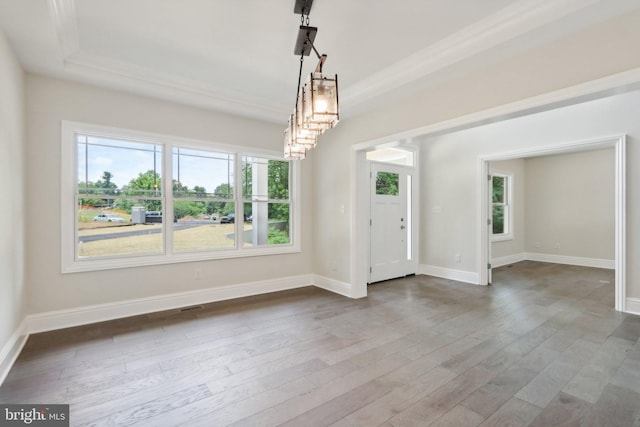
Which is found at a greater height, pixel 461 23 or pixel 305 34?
pixel 461 23

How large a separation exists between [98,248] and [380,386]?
3.47 metres

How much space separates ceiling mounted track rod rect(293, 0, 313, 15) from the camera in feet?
7.47

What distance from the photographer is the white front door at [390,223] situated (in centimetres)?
532

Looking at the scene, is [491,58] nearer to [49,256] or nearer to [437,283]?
[437,283]

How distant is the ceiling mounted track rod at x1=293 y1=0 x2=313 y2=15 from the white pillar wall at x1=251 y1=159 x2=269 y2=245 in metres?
2.65

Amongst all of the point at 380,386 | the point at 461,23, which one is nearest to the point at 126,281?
the point at 380,386

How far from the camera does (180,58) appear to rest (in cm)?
316

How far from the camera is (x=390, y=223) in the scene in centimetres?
555

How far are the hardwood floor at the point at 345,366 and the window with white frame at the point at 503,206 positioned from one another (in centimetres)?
355

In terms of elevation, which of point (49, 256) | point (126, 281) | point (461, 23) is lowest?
point (126, 281)

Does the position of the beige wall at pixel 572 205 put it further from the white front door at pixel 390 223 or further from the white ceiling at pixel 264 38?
the white ceiling at pixel 264 38

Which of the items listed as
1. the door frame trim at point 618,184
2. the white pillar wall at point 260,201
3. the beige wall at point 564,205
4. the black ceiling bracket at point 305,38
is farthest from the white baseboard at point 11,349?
the beige wall at point 564,205

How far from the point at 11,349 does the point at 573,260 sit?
32.1 ft

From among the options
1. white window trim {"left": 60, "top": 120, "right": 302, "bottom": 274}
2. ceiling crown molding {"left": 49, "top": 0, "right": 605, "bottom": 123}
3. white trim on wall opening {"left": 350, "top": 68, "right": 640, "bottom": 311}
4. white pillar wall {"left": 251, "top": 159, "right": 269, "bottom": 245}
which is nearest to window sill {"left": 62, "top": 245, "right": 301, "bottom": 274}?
white window trim {"left": 60, "top": 120, "right": 302, "bottom": 274}
